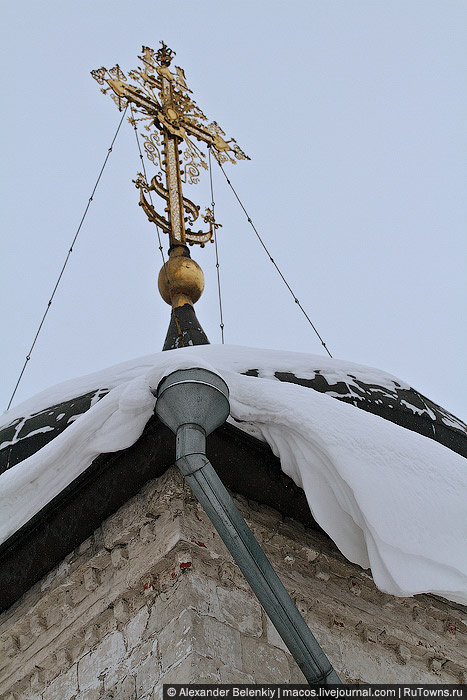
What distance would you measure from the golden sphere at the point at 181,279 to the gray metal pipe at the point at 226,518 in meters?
3.46

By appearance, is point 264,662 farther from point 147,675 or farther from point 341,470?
point 341,470

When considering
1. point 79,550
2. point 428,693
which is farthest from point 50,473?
point 428,693

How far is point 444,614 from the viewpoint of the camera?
12.5ft

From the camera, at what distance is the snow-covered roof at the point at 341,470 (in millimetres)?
2809

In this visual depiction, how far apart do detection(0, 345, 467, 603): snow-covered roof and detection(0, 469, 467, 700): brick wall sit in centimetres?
36

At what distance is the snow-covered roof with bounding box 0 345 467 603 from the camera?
2.81 meters

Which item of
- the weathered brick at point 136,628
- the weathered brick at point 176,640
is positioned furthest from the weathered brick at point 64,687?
the weathered brick at point 176,640

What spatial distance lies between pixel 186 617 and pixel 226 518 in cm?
47

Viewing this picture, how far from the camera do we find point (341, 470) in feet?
9.73

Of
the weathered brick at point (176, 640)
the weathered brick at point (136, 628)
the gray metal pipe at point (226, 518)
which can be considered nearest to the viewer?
the gray metal pipe at point (226, 518)

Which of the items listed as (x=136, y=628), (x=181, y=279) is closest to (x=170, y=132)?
(x=181, y=279)

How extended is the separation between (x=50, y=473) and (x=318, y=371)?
145cm

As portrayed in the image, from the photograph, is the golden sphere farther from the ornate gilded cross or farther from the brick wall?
the brick wall

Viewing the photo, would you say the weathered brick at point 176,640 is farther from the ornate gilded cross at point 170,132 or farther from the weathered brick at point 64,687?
the ornate gilded cross at point 170,132
